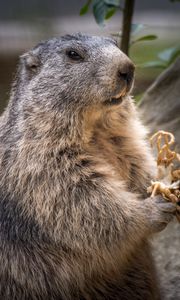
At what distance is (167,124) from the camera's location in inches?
231

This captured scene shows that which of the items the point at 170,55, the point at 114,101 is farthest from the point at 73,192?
the point at 170,55

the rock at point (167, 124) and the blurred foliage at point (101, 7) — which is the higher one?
the blurred foliage at point (101, 7)

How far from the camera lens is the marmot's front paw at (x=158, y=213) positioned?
157 inches

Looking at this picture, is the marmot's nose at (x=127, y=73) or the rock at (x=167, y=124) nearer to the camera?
the marmot's nose at (x=127, y=73)

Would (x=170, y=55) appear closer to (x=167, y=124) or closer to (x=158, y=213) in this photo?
(x=167, y=124)

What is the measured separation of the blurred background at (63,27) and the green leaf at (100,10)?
0.08 meters

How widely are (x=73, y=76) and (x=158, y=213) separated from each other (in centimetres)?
92

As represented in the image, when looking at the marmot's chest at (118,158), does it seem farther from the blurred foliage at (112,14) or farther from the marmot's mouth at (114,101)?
the blurred foliage at (112,14)

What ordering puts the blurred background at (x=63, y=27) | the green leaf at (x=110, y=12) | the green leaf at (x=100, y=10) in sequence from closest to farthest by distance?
the green leaf at (x=100, y=10)
the green leaf at (x=110, y=12)
the blurred background at (x=63, y=27)

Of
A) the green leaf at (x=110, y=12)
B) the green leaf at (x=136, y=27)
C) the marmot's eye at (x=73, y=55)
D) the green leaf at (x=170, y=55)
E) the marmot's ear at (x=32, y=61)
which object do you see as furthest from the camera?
the green leaf at (x=170, y=55)

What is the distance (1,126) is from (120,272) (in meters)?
1.16

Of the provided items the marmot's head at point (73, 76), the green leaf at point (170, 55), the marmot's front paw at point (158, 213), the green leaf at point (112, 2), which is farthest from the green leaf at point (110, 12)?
the marmot's front paw at point (158, 213)

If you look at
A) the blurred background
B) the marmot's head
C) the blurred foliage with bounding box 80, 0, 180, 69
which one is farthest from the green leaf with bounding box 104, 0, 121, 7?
the marmot's head

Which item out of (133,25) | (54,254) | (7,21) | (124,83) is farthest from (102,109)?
(7,21)
